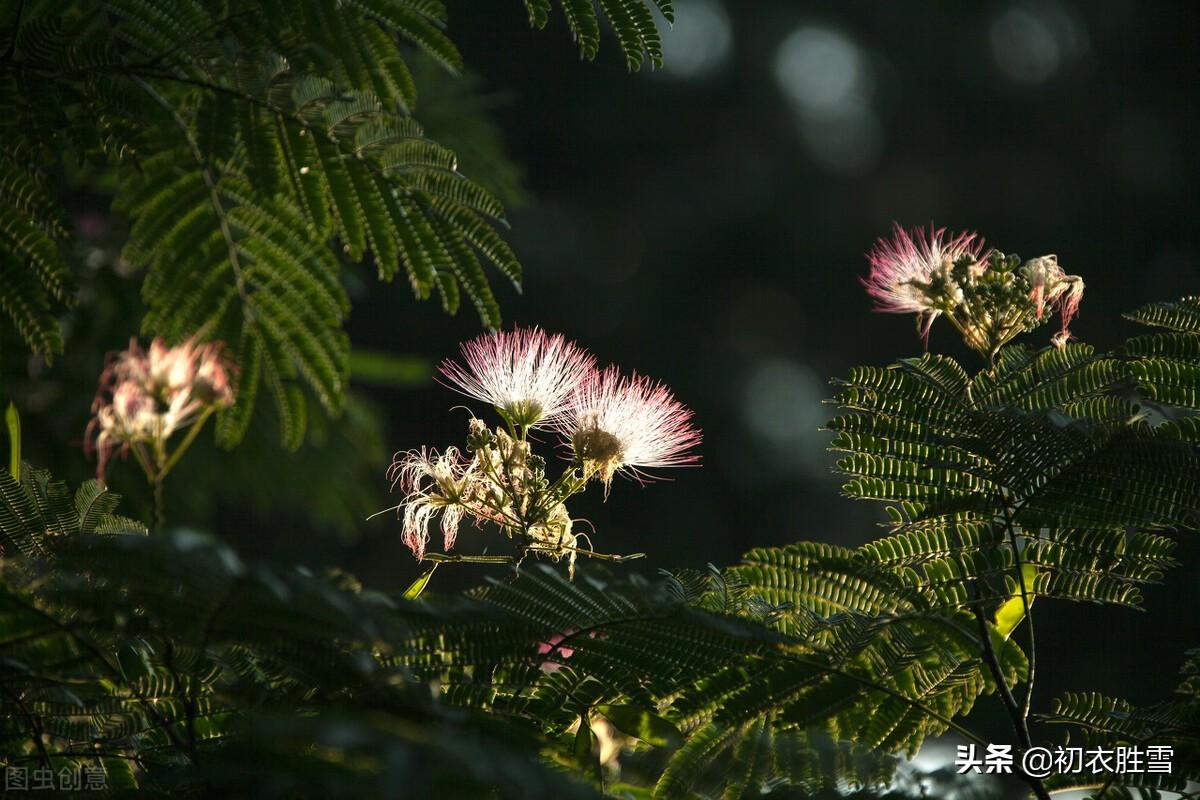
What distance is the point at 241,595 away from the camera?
94 centimetres

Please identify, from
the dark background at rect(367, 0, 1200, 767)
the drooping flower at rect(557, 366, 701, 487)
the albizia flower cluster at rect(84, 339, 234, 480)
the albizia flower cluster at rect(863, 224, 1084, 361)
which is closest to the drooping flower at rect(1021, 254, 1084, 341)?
the albizia flower cluster at rect(863, 224, 1084, 361)

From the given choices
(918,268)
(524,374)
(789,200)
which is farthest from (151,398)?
(789,200)

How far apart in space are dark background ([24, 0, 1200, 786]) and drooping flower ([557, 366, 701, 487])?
5.89m

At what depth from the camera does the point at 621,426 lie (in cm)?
187

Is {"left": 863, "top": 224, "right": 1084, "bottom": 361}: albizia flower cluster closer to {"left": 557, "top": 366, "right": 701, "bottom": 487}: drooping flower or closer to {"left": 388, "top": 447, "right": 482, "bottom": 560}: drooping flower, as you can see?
{"left": 557, "top": 366, "right": 701, "bottom": 487}: drooping flower

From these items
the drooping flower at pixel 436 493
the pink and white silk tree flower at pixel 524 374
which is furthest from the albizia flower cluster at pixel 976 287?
the drooping flower at pixel 436 493

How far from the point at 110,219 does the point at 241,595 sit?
2.51 meters

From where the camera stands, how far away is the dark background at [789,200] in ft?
28.7

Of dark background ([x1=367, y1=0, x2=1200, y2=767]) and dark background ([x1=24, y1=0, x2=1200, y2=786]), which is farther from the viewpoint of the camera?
dark background ([x1=367, y1=0, x2=1200, y2=767])

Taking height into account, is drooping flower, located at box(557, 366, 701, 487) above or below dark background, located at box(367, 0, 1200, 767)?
below

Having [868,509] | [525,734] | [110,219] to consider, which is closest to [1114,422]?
[525,734]

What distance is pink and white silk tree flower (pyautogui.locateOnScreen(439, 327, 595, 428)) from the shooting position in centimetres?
185

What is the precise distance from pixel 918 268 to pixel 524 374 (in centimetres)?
71

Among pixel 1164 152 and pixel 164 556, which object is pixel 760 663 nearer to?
pixel 164 556
